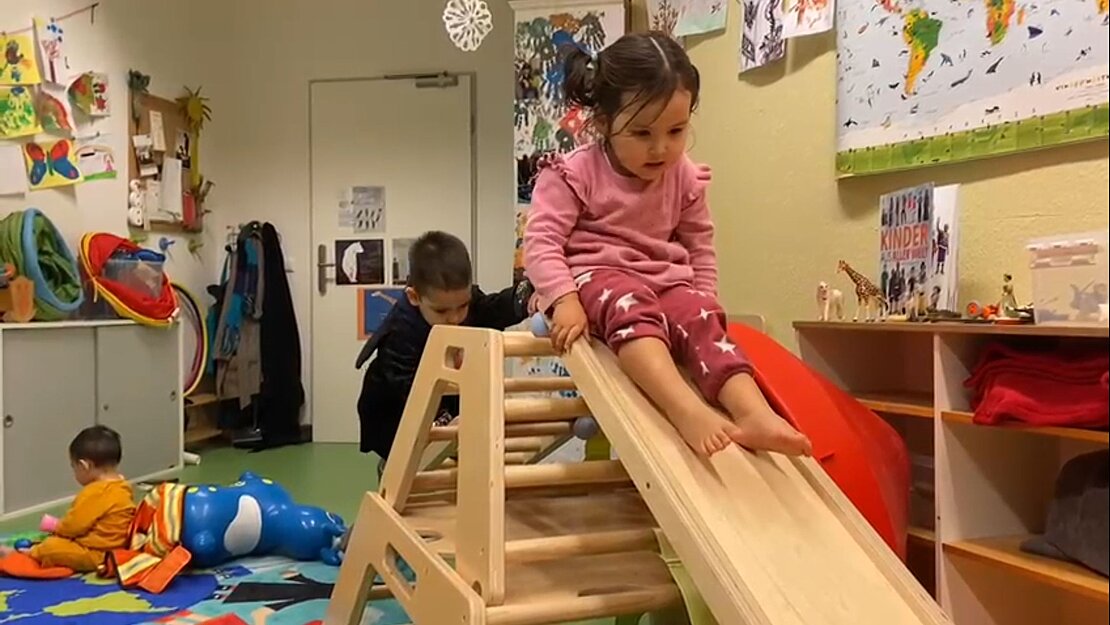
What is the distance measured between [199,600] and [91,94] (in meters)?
2.50

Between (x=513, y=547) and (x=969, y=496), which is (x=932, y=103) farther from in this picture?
(x=513, y=547)

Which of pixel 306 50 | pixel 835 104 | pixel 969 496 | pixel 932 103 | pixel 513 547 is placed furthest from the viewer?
pixel 306 50

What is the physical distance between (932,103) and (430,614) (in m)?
1.25

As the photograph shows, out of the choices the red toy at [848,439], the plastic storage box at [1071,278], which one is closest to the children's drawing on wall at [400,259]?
the red toy at [848,439]

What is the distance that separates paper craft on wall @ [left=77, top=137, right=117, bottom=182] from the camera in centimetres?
396

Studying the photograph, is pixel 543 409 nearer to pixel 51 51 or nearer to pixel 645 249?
pixel 645 249

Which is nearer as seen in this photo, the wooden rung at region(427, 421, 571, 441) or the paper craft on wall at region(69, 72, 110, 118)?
the wooden rung at region(427, 421, 571, 441)

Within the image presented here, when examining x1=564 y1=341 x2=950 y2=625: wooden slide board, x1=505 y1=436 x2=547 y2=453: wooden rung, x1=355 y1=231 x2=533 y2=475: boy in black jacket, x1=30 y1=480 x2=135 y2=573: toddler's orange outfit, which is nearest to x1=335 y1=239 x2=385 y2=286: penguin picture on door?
x1=30 y1=480 x2=135 y2=573: toddler's orange outfit

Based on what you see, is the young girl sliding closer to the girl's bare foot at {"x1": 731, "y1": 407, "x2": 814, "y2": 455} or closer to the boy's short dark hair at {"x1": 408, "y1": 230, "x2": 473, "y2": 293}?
the girl's bare foot at {"x1": 731, "y1": 407, "x2": 814, "y2": 455}

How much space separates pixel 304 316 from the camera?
5.03 m

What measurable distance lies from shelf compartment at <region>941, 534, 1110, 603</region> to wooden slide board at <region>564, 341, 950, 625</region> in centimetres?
13

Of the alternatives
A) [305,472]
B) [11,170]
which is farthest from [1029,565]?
[11,170]

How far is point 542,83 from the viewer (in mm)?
3328

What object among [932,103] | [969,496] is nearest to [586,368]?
[969,496]
